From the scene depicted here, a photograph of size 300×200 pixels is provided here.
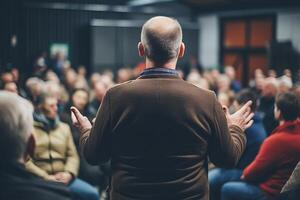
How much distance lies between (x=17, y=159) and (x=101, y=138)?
1.38ft

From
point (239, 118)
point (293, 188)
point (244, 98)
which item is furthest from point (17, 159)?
point (244, 98)

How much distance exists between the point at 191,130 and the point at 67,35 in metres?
12.6

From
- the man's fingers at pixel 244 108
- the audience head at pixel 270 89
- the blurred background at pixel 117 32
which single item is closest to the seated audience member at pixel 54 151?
the audience head at pixel 270 89

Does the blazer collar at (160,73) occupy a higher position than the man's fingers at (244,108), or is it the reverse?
the blazer collar at (160,73)

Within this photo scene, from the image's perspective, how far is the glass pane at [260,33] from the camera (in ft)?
42.1

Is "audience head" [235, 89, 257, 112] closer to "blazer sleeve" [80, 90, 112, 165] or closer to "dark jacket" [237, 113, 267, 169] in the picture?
"dark jacket" [237, 113, 267, 169]

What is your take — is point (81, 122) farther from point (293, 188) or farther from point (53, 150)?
point (53, 150)

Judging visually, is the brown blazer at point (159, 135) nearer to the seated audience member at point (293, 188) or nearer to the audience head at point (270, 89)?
the seated audience member at point (293, 188)

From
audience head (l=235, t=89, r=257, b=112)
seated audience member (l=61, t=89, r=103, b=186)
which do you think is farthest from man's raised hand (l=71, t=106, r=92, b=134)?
seated audience member (l=61, t=89, r=103, b=186)

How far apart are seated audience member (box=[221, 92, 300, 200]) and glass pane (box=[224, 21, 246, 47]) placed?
1012cm

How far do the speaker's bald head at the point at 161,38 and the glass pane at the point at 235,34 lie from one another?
38.8 feet

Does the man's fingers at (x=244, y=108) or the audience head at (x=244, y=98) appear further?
the audience head at (x=244, y=98)

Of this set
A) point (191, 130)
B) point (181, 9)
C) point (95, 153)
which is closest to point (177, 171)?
point (191, 130)

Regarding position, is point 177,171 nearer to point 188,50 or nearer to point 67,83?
point 67,83
